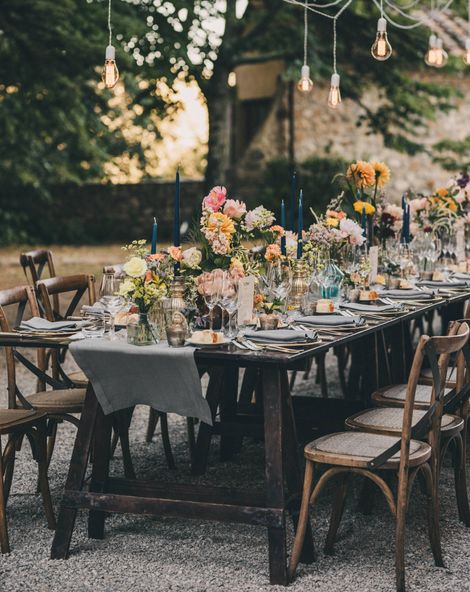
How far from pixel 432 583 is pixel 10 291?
2.37m

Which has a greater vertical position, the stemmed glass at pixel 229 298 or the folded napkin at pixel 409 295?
the stemmed glass at pixel 229 298

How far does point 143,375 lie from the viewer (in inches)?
165

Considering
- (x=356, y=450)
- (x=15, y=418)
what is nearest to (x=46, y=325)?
(x=15, y=418)

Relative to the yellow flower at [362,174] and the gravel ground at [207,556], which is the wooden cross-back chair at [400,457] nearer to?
the gravel ground at [207,556]

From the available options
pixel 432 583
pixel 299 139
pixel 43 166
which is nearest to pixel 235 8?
pixel 299 139

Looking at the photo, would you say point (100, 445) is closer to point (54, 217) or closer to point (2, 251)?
point (2, 251)

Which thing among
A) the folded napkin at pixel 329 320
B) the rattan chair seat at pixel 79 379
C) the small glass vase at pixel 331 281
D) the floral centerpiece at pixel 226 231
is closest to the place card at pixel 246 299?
the floral centerpiece at pixel 226 231

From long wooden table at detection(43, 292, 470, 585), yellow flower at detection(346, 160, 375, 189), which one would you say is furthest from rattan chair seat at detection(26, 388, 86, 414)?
yellow flower at detection(346, 160, 375, 189)

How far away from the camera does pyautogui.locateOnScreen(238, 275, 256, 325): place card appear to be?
452 centimetres

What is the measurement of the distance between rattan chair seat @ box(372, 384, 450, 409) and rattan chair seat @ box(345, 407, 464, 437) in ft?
0.59

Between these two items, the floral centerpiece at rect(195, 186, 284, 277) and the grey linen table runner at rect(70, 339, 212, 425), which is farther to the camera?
the floral centerpiece at rect(195, 186, 284, 277)

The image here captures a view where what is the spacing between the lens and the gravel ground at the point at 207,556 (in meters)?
4.02

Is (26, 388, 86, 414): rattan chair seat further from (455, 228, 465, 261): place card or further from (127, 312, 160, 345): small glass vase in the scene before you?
(455, 228, 465, 261): place card

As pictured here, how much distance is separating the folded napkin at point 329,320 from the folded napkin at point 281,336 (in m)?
0.39
